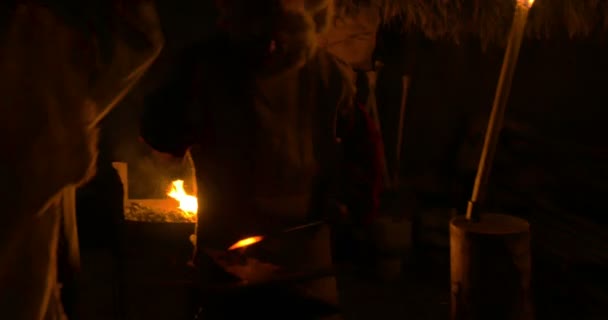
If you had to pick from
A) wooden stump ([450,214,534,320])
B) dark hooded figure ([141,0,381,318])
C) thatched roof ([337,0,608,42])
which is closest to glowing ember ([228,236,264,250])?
dark hooded figure ([141,0,381,318])

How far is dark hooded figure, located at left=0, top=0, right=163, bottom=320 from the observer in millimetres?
1681

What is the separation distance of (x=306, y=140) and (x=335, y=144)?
0.13 meters

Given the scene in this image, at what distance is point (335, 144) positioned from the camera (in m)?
2.63

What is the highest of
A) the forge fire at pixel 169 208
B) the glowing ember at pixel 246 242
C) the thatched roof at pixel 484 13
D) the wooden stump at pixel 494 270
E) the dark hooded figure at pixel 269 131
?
the thatched roof at pixel 484 13

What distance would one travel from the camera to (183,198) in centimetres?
482

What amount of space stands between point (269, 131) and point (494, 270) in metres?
1.75

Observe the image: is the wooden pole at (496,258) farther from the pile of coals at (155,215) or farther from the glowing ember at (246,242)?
the pile of coals at (155,215)

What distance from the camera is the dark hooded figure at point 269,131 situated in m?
2.40

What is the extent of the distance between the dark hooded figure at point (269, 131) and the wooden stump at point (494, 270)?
1132mm

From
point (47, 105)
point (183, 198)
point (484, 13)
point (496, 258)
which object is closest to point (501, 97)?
point (496, 258)

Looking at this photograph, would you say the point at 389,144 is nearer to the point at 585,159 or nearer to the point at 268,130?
the point at 585,159

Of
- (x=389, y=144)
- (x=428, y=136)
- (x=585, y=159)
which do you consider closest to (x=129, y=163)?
(x=389, y=144)

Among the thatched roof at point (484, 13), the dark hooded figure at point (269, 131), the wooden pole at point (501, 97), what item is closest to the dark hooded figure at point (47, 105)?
the dark hooded figure at point (269, 131)

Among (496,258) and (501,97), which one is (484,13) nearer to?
(501,97)
